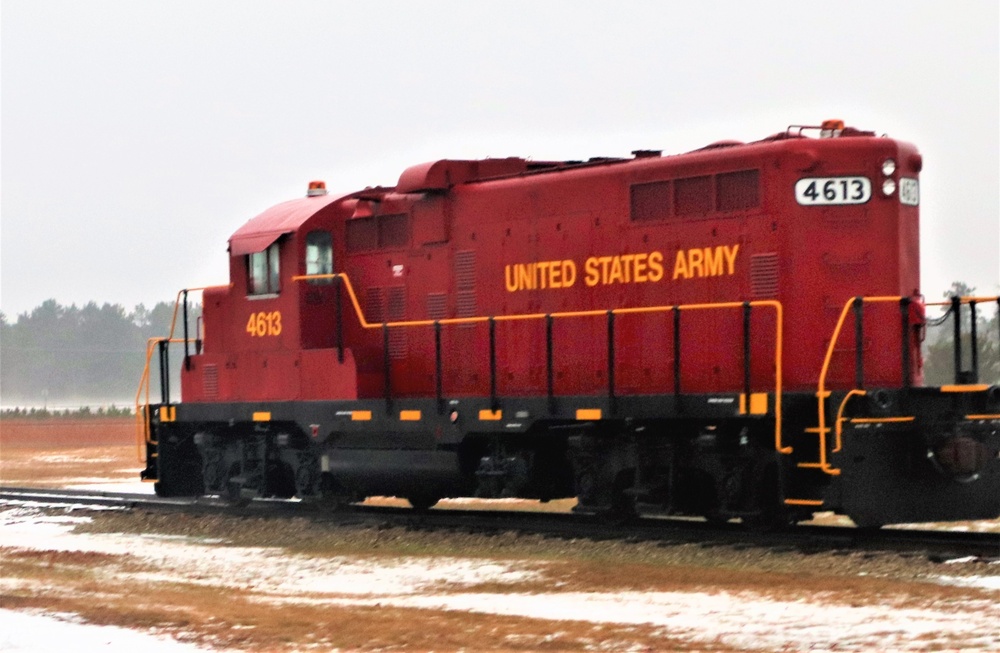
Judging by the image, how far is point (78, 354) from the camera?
13325 centimetres

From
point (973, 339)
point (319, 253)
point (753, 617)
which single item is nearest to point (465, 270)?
point (319, 253)

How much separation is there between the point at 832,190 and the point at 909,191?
81 cm

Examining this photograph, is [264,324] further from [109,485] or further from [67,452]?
[67,452]

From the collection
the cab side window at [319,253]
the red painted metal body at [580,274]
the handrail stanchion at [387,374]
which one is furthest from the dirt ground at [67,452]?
the handrail stanchion at [387,374]

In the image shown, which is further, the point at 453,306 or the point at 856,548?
the point at 453,306

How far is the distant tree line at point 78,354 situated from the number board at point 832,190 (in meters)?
117

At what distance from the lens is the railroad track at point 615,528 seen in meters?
12.0

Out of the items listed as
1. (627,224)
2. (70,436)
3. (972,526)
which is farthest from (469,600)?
(70,436)

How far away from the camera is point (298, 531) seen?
15109 mm

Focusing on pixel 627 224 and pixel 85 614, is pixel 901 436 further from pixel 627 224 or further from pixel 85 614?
pixel 85 614

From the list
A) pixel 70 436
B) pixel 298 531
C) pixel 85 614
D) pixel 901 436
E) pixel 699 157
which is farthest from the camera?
pixel 70 436

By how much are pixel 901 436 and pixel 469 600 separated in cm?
410

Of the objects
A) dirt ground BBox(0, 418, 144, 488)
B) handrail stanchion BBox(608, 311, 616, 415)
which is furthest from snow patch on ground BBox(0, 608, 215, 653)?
dirt ground BBox(0, 418, 144, 488)

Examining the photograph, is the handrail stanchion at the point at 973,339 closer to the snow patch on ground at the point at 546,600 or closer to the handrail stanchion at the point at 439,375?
the snow patch on ground at the point at 546,600
